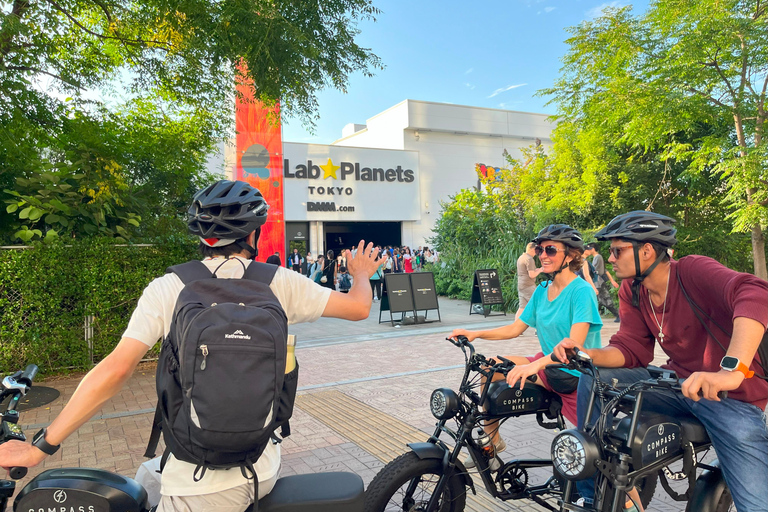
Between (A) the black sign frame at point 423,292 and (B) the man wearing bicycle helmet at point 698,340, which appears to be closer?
(B) the man wearing bicycle helmet at point 698,340

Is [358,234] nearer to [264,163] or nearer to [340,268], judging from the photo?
[264,163]

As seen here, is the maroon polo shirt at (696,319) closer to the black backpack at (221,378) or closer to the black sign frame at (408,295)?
the black backpack at (221,378)

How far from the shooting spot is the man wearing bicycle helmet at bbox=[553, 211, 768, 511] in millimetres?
2139

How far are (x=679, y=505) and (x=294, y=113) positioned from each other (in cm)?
723

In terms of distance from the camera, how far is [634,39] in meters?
13.4

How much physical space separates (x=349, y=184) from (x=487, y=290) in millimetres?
18417

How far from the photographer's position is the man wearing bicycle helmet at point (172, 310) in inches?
62.3

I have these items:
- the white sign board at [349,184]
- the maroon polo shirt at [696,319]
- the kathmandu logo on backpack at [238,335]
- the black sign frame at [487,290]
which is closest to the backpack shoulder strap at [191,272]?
the kathmandu logo on backpack at [238,335]

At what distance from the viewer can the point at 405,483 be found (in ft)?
8.66

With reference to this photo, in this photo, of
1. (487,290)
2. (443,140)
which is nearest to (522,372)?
(487,290)

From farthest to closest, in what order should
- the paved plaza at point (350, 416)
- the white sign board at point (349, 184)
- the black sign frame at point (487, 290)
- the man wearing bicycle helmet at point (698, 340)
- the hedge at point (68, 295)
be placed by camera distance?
the white sign board at point (349, 184) → the black sign frame at point (487, 290) → the hedge at point (68, 295) → the paved plaza at point (350, 416) → the man wearing bicycle helmet at point (698, 340)

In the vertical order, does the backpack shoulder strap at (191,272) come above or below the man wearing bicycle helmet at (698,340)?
above

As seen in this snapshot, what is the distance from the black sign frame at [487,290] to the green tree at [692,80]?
16.9 ft

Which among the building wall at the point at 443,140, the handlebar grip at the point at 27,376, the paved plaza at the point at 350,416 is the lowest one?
the paved plaza at the point at 350,416
